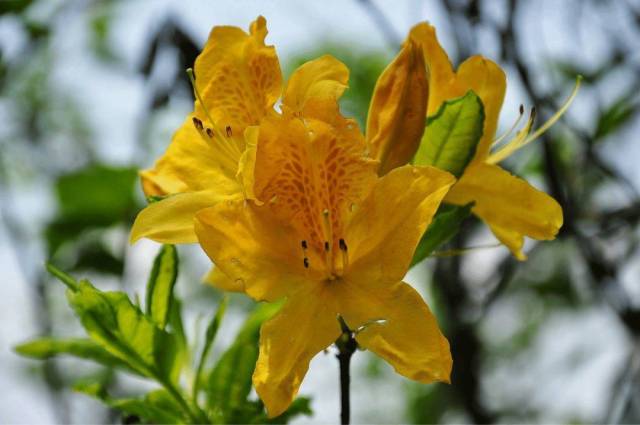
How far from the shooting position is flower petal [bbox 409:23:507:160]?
1685 mm

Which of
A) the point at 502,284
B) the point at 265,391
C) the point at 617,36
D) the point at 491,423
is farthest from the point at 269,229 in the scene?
the point at 617,36

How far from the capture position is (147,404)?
1674 mm

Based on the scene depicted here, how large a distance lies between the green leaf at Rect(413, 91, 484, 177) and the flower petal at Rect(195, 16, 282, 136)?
285 millimetres

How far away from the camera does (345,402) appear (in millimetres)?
1429

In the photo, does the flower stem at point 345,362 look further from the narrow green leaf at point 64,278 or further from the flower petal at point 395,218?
the narrow green leaf at point 64,278

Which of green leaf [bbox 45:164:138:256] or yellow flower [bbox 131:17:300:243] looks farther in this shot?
green leaf [bbox 45:164:138:256]

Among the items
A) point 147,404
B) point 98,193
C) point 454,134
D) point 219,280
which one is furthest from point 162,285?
point 98,193

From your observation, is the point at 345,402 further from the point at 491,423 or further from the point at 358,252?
the point at 491,423

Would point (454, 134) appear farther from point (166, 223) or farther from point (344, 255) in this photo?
point (166, 223)

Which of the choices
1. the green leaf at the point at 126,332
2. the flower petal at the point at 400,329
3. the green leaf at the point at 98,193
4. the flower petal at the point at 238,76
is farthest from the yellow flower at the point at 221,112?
the green leaf at the point at 98,193

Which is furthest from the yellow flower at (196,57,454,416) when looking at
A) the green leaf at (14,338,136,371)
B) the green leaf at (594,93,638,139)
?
the green leaf at (594,93,638,139)

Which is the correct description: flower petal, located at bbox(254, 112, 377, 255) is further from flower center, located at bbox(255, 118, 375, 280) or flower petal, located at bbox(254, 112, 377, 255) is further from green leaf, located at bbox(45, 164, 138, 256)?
green leaf, located at bbox(45, 164, 138, 256)

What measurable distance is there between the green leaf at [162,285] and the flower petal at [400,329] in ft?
1.24

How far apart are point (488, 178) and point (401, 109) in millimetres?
269
